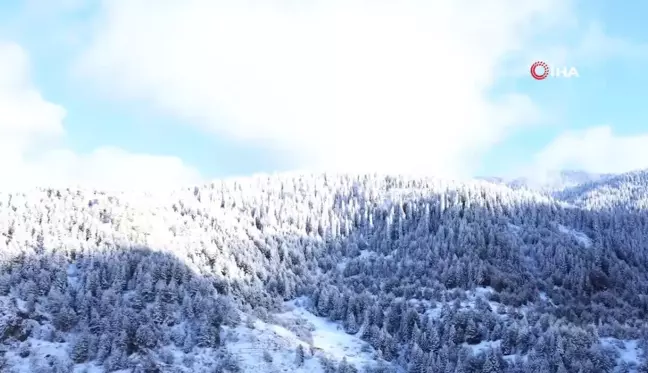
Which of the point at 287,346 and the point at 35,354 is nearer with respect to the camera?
the point at 35,354

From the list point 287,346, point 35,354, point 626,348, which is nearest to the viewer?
point 35,354

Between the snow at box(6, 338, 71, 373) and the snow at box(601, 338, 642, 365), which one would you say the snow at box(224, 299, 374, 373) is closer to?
the snow at box(6, 338, 71, 373)

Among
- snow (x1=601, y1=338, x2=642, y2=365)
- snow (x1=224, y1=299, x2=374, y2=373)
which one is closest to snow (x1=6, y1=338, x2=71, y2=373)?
snow (x1=224, y1=299, x2=374, y2=373)

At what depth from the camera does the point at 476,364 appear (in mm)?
158750

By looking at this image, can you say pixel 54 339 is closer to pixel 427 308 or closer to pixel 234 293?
pixel 234 293

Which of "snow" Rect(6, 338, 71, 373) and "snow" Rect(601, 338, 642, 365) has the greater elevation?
"snow" Rect(601, 338, 642, 365)

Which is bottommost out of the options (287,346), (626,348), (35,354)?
(35,354)

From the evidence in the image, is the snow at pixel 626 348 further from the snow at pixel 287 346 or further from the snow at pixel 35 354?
the snow at pixel 35 354

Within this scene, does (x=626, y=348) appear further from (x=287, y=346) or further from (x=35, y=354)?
(x=35, y=354)

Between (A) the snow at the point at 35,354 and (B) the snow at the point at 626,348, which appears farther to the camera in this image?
(B) the snow at the point at 626,348

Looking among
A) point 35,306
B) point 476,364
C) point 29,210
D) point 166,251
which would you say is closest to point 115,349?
point 35,306

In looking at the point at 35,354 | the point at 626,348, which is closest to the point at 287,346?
the point at 35,354

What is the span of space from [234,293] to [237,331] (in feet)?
96.7

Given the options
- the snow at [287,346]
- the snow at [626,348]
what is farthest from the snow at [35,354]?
the snow at [626,348]
